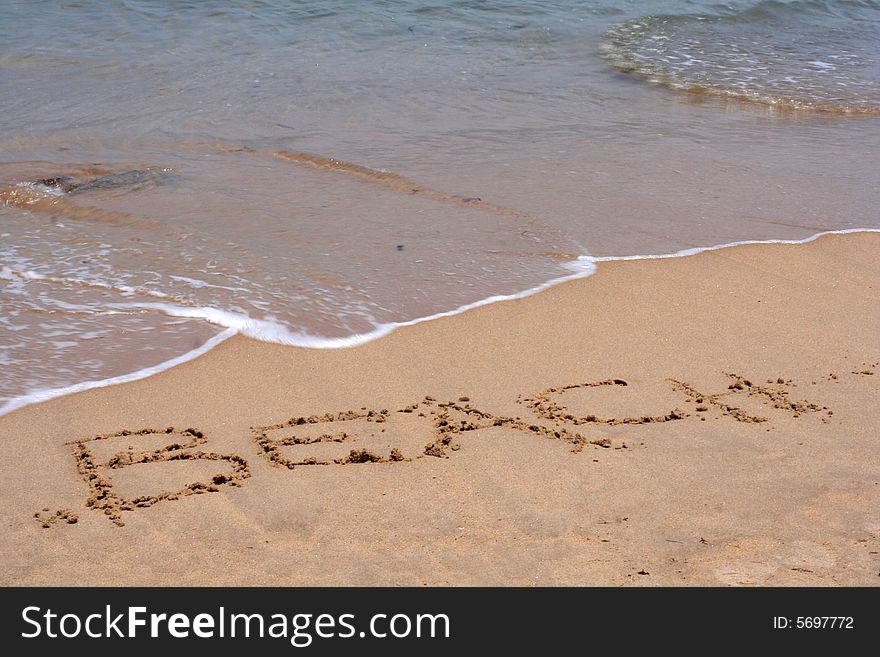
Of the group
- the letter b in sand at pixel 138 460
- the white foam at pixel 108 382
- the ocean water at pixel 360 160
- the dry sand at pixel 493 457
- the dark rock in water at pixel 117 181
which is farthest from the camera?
the dark rock in water at pixel 117 181

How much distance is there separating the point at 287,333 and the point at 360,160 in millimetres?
2743

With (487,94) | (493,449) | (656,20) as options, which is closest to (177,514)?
(493,449)

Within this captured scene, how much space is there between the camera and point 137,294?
4586 mm

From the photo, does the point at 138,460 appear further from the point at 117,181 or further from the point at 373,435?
the point at 117,181

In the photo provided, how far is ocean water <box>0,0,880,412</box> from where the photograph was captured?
4.57m

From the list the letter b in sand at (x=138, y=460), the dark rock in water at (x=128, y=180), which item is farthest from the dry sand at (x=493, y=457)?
the dark rock in water at (x=128, y=180)

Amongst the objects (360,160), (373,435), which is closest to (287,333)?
(373,435)

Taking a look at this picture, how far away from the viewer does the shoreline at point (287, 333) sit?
12.2ft

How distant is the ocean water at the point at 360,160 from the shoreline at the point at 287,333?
2cm

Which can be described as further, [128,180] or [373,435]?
[128,180]

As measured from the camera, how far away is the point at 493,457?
11.1 feet

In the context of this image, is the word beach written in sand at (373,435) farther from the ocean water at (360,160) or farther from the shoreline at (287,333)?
the ocean water at (360,160)

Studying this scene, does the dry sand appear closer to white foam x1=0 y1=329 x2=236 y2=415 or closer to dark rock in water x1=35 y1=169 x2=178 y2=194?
white foam x1=0 y1=329 x2=236 y2=415
